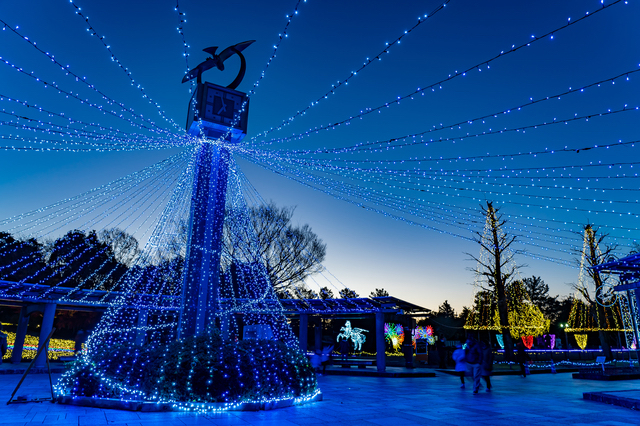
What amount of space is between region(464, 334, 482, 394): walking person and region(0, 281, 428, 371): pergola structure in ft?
17.9

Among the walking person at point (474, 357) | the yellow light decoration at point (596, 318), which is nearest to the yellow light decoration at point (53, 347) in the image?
the walking person at point (474, 357)

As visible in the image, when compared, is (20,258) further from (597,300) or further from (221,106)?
(597,300)

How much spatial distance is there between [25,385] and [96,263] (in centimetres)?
1792

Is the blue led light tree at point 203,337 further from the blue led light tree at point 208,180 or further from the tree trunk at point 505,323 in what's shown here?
the tree trunk at point 505,323

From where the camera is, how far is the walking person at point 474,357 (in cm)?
939

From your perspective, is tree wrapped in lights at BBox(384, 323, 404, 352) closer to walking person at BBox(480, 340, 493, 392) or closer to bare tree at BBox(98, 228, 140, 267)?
walking person at BBox(480, 340, 493, 392)

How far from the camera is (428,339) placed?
1007 inches

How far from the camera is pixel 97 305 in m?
15.6

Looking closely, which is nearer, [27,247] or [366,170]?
[366,170]

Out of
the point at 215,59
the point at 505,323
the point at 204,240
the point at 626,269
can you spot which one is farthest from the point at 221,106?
the point at 505,323

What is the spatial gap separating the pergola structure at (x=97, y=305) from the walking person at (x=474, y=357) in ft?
17.9

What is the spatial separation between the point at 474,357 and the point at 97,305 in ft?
43.3

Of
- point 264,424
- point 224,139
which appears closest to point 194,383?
point 264,424

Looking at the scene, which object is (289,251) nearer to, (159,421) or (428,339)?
(428,339)
